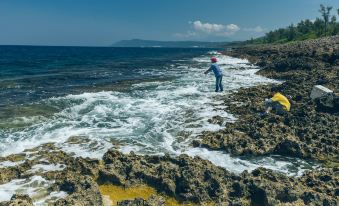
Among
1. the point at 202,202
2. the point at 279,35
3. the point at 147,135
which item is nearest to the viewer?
the point at 202,202

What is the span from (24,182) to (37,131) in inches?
245

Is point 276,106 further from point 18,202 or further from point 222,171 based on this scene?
point 18,202

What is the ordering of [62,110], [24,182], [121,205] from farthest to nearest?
1. [62,110]
2. [24,182]
3. [121,205]

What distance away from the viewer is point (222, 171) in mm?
10719

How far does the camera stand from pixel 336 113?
17188 mm

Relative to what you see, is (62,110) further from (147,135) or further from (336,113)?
(336,113)

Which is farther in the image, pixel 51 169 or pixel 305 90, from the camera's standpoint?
pixel 305 90

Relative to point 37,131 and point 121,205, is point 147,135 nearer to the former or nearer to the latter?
point 37,131

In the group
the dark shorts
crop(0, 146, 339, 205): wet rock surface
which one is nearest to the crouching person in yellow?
the dark shorts

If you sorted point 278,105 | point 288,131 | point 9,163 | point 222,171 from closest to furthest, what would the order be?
point 222,171 → point 9,163 → point 288,131 → point 278,105

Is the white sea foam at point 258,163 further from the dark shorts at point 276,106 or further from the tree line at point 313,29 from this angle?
the tree line at point 313,29

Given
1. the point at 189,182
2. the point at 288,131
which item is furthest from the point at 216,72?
the point at 189,182

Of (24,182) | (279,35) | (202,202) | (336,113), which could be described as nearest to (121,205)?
(202,202)

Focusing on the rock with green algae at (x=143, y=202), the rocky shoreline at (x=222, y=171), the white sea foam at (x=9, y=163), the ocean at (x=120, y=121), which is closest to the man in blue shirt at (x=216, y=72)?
the ocean at (x=120, y=121)
